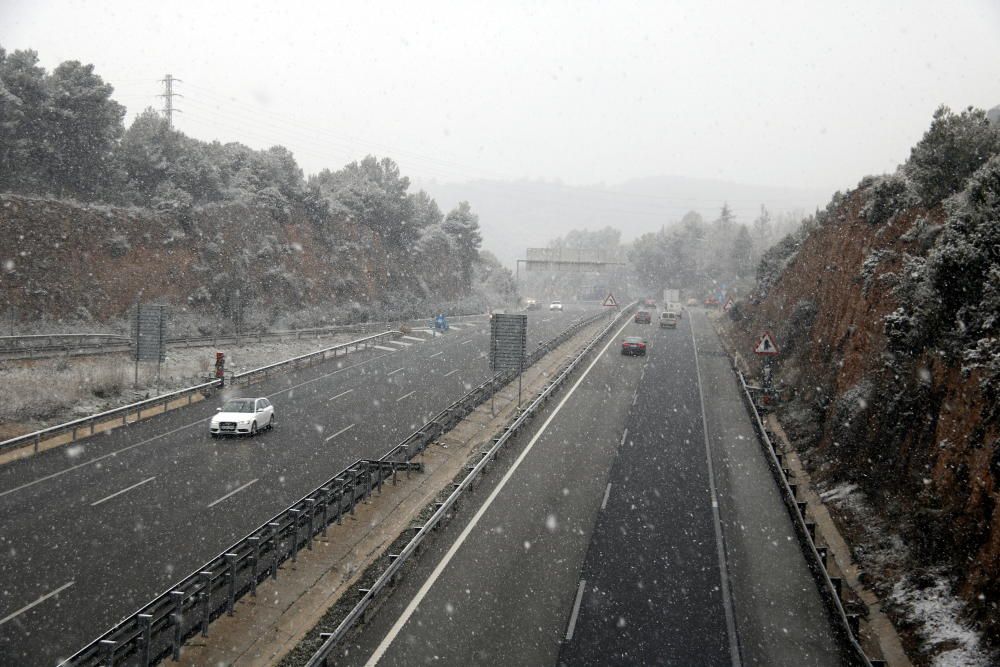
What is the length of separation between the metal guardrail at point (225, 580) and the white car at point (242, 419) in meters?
7.23

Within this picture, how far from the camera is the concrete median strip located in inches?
419

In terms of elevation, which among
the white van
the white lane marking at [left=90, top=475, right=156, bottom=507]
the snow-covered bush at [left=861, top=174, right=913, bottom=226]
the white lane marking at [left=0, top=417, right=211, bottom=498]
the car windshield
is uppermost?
the snow-covered bush at [left=861, top=174, right=913, bottom=226]

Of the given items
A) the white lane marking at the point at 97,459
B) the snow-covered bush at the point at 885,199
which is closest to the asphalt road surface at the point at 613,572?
the snow-covered bush at the point at 885,199

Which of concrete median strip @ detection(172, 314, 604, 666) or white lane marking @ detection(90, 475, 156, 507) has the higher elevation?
concrete median strip @ detection(172, 314, 604, 666)

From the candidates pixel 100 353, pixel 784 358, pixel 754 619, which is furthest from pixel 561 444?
pixel 100 353

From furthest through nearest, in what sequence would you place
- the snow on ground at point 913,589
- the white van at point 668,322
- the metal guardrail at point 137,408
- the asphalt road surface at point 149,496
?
the white van at point 668,322 → the metal guardrail at point 137,408 → the asphalt road surface at point 149,496 → the snow on ground at point 913,589

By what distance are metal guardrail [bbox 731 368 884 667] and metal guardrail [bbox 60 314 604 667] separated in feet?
32.1

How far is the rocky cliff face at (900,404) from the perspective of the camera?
12.1 meters

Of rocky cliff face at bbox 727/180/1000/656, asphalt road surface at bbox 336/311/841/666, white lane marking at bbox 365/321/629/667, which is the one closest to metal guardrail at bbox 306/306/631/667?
asphalt road surface at bbox 336/311/841/666

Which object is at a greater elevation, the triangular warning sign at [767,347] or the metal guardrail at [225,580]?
the triangular warning sign at [767,347]

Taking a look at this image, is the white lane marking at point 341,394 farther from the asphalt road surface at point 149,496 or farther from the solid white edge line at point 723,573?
the solid white edge line at point 723,573

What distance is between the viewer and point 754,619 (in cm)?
1219

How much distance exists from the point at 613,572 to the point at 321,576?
5659 millimetres

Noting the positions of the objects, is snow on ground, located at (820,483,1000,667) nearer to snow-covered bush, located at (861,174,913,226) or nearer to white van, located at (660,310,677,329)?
snow-covered bush, located at (861,174,913,226)
